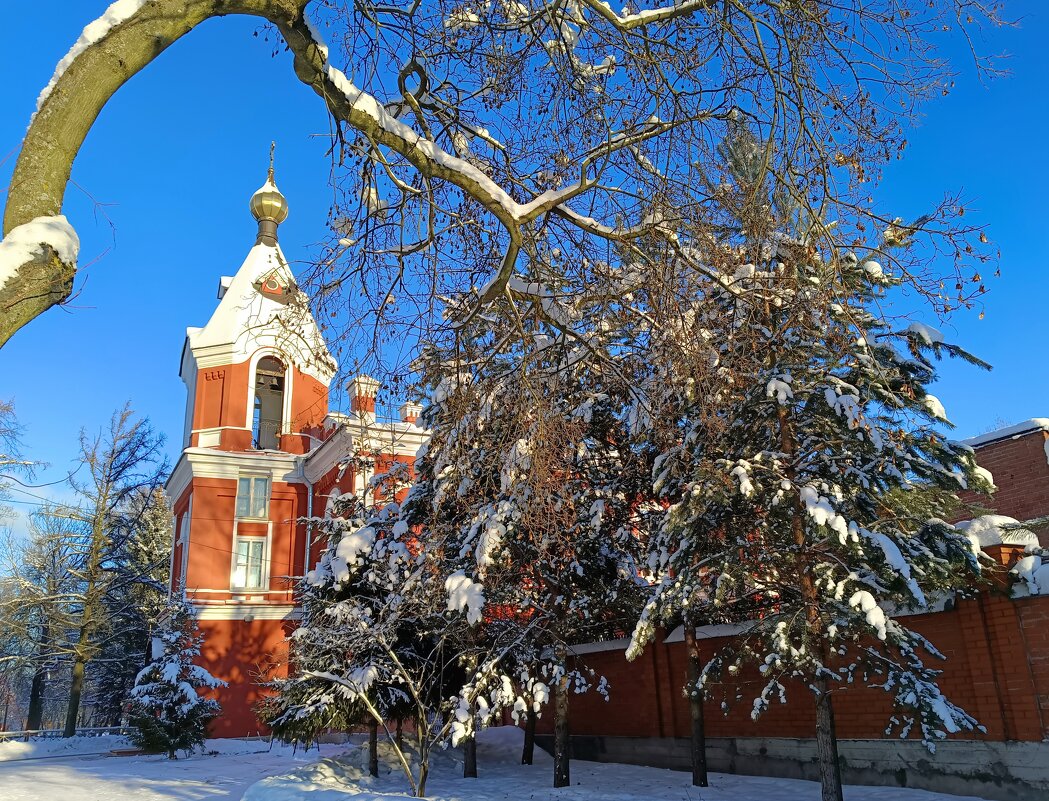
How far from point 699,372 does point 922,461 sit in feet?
14.1

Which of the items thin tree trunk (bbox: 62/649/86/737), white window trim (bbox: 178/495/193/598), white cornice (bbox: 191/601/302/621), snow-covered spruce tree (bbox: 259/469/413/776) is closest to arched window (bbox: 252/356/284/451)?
white window trim (bbox: 178/495/193/598)

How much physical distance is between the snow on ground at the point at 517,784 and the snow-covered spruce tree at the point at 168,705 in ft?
22.8

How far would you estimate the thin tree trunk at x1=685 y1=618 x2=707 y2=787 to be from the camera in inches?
442

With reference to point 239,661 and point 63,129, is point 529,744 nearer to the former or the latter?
point 63,129

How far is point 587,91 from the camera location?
22.5ft

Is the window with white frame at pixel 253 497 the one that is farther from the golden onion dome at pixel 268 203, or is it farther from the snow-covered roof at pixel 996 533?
the snow-covered roof at pixel 996 533

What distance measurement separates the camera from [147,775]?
1633cm

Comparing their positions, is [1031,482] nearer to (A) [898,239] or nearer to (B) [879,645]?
(B) [879,645]

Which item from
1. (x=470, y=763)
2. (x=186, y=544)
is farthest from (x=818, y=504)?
(x=186, y=544)

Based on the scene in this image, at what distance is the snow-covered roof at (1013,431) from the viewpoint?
14.8m

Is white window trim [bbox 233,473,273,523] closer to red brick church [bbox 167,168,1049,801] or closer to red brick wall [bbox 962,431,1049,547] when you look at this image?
red brick church [bbox 167,168,1049,801]

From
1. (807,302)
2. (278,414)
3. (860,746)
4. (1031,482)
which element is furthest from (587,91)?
(278,414)

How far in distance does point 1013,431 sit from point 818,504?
374 inches

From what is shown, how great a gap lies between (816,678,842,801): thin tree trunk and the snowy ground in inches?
42.6
